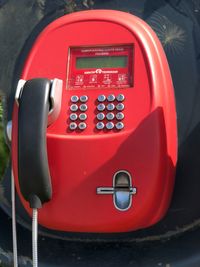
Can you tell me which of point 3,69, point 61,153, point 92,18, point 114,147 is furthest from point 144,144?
point 3,69

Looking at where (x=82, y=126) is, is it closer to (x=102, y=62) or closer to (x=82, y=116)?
(x=82, y=116)

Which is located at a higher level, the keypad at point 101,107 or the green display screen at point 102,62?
the green display screen at point 102,62

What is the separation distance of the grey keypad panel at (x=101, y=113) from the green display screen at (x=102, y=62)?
0.23 feet

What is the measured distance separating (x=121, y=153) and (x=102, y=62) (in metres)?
0.21

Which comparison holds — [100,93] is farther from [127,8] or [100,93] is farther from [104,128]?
[127,8]

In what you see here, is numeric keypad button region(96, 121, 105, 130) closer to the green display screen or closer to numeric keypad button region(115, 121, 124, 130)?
numeric keypad button region(115, 121, 124, 130)

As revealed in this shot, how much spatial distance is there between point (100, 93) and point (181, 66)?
22 cm

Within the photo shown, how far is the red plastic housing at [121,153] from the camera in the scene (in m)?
1.10

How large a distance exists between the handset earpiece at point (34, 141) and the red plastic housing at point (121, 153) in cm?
4

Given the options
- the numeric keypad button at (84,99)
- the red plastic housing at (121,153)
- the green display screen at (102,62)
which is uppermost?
the green display screen at (102,62)

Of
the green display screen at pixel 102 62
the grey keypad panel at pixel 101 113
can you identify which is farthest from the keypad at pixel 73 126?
the green display screen at pixel 102 62

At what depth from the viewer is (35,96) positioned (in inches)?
42.8

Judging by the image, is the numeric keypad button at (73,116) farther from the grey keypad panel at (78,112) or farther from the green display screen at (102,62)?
the green display screen at (102,62)

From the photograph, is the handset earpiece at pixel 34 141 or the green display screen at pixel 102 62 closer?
the handset earpiece at pixel 34 141
